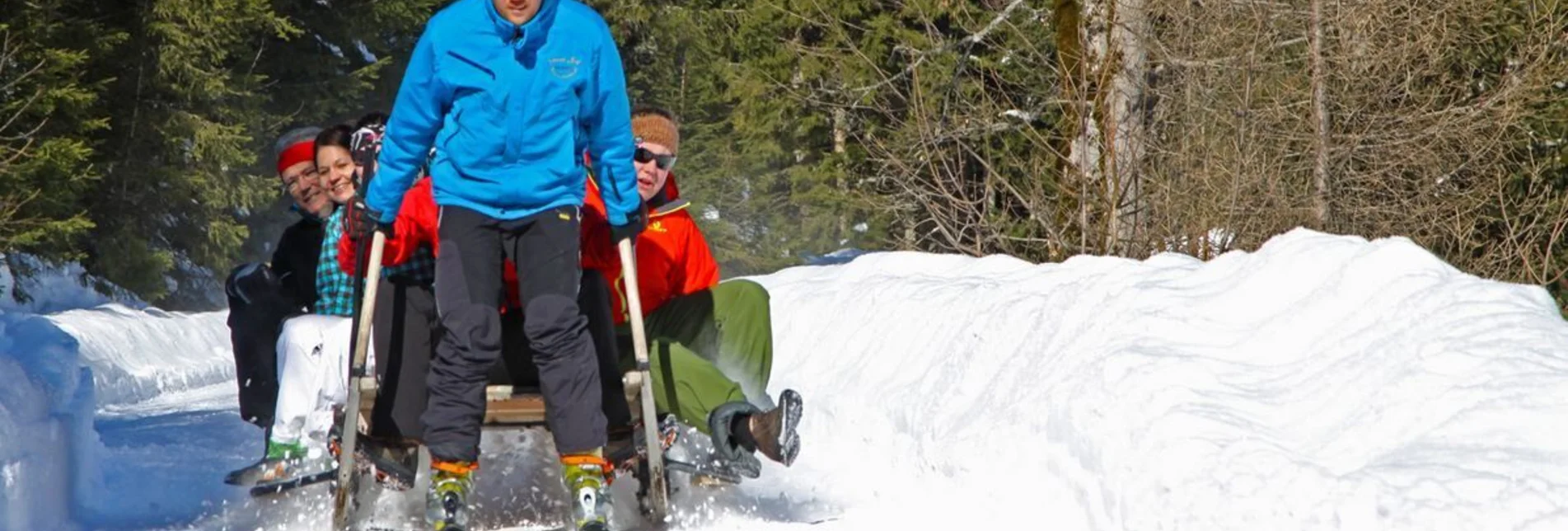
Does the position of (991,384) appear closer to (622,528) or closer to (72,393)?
(622,528)

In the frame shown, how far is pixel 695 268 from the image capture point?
22.9ft

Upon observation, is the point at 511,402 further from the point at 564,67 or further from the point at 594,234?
the point at 564,67

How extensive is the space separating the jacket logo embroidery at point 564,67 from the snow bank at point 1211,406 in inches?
57.1

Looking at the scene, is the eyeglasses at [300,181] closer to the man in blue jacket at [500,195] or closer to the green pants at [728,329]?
the green pants at [728,329]

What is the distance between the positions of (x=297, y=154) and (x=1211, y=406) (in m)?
3.70

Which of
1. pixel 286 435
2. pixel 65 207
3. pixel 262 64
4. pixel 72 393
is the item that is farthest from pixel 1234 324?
pixel 262 64

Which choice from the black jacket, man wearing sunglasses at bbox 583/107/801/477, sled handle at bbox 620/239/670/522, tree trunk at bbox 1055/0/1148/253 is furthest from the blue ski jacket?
tree trunk at bbox 1055/0/1148/253

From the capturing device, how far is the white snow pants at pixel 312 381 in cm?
626

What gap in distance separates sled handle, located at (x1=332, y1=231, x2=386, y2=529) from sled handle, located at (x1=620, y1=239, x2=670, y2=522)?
0.74 metres

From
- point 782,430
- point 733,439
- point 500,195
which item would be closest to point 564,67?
point 500,195

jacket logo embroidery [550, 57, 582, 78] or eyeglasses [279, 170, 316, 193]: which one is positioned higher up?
jacket logo embroidery [550, 57, 582, 78]

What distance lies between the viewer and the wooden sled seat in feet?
18.2

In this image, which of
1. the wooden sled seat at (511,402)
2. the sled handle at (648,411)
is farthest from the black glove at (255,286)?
the sled handle at (648,411)

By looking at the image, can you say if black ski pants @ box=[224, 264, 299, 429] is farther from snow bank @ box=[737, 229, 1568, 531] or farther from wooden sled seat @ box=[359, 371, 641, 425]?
snow bank @ box=[737, 229, 1568, 531]
